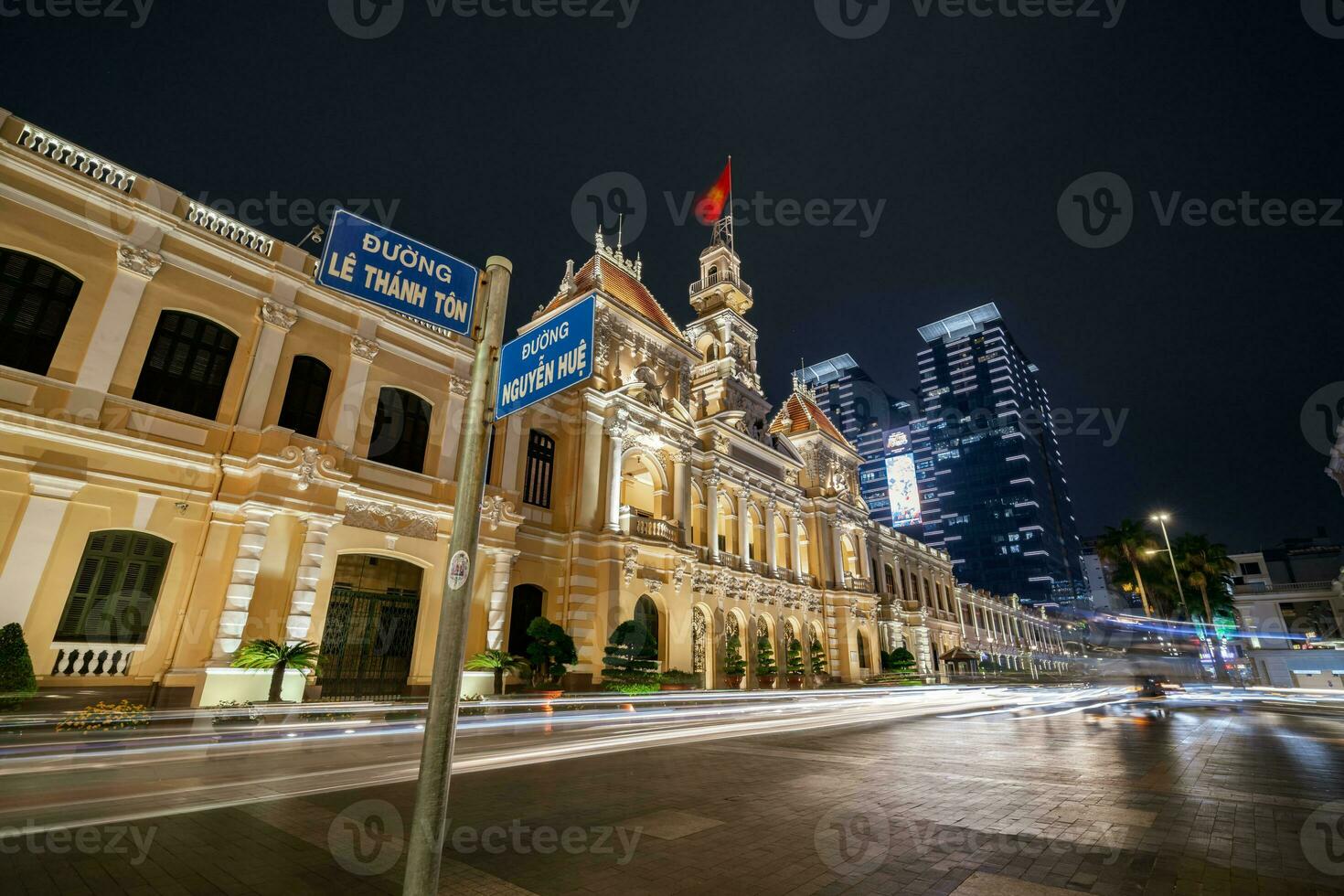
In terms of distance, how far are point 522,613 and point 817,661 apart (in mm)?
20541

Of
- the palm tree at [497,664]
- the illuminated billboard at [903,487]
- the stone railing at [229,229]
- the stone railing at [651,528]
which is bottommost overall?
the palm tree at [497,664]

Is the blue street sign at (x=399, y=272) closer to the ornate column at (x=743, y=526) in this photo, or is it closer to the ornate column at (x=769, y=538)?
the ornate column at (x=743, y=526)

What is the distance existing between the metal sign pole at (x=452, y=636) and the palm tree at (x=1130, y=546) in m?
62.8

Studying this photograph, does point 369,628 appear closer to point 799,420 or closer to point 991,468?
point 799,420

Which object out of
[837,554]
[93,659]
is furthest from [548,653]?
[837,554]

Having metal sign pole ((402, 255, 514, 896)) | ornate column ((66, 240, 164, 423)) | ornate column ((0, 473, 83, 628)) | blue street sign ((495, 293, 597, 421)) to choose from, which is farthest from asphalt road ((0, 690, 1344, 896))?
ornate column ((66, 240, 164, 423))

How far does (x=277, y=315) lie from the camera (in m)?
17.0

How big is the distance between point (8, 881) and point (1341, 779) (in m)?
13.7

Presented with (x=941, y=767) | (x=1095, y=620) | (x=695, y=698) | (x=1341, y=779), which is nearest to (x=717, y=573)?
(x=695, y=698)

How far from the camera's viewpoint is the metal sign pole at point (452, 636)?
271cm

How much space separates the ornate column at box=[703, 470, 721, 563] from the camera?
3108cm

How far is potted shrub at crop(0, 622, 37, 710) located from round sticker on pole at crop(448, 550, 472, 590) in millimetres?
13832

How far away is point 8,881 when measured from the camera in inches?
158

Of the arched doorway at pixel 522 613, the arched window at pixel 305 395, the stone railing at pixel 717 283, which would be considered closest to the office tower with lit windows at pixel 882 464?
the stone railing at pixel 717 283
